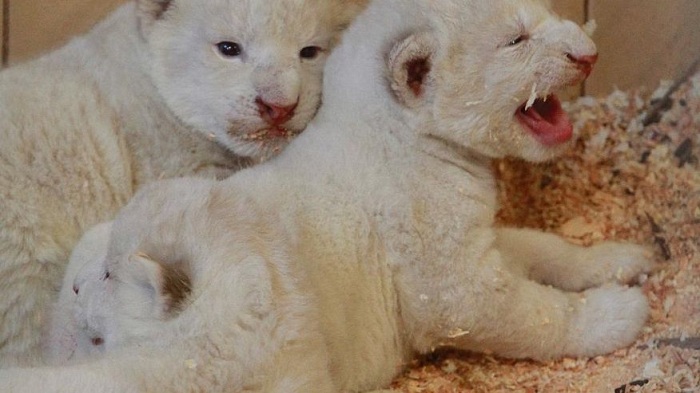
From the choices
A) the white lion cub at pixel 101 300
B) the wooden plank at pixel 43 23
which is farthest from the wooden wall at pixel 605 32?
the white lion cub at pixel 101 300

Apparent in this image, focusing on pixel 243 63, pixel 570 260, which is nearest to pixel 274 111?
pixel 243 63

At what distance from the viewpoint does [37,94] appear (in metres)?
2.74

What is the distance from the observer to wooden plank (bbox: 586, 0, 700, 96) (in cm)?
307

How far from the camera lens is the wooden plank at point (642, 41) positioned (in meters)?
3.07

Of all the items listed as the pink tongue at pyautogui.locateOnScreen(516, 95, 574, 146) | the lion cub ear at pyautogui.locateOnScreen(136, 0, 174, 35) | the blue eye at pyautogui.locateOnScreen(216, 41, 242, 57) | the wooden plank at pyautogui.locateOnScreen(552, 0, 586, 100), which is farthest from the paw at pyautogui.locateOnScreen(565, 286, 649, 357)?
the lion cub ear at pyautogui.locateOnScreen(136, 0, 174, 35)

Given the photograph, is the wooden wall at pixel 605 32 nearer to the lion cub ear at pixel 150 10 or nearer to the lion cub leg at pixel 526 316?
the lion cub ear at pixel 150 10

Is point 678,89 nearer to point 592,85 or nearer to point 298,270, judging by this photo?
point 592,85

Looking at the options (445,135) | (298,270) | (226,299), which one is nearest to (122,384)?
(226,299)

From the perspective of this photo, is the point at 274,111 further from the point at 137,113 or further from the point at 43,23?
the point at 43,23

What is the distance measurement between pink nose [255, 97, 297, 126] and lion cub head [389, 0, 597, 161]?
0.35m

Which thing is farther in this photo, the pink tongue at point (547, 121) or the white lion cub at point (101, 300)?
the pink tongue at point (547, 121)

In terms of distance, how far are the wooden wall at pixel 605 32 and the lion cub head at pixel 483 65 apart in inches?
32.0

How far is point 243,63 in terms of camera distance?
272 centimetres

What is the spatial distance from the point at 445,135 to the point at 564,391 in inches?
28.8
